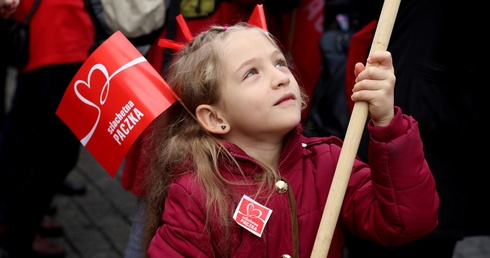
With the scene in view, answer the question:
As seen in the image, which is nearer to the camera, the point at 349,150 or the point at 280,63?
the point at 349,150

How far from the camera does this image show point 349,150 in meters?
2.07

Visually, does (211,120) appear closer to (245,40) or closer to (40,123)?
(245,40)

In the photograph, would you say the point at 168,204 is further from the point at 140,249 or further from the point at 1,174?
the point at 1,174

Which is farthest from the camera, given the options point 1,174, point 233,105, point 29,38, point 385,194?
point 1,174

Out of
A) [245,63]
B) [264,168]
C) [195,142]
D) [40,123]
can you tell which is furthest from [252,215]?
[40,123]

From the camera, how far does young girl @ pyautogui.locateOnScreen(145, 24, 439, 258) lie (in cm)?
219

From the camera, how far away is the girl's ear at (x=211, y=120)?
242 cm

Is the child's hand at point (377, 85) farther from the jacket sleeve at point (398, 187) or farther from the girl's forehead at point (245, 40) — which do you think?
the girl's forehead at point (245, 40)

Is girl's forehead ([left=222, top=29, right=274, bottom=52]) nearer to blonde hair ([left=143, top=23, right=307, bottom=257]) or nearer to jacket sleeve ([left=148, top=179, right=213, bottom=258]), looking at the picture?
blonde hair ([left=143, top=23, right=307, bottom=257])

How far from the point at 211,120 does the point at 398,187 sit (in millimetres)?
562

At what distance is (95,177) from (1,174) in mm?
1262

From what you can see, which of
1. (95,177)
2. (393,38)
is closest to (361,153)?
(393,38)

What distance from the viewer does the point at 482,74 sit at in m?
2.87

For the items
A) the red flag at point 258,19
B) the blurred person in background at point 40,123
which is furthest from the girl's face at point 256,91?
the blurred person in background at point 40,123
